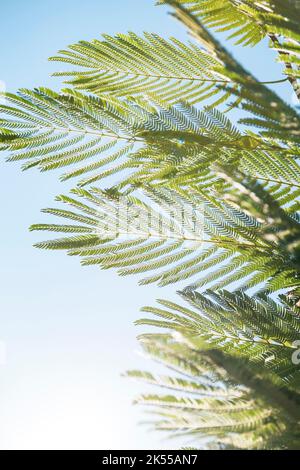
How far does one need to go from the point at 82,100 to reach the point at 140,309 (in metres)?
0.99

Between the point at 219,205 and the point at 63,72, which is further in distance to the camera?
the point at 63,72

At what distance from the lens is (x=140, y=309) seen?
213 cm

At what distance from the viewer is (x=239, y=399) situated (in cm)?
112

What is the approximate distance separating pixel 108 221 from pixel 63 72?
100 centimetres

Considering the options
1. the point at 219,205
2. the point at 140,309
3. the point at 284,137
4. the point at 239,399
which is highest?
the point at 219,205
